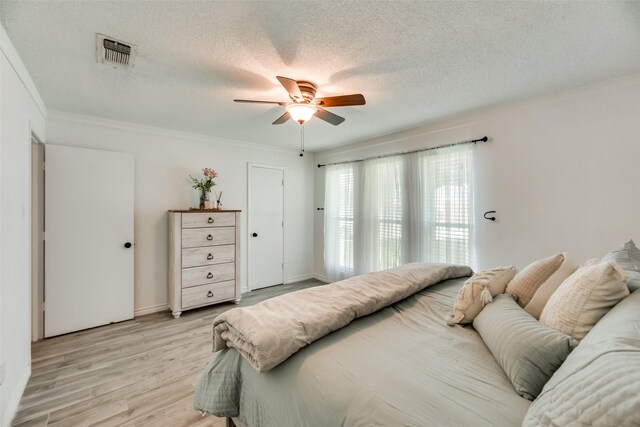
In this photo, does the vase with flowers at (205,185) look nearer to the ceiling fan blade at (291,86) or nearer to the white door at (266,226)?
the white door at (266,226)

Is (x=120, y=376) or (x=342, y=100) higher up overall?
(x=342, y=100)

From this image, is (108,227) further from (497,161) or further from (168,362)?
(497,161)

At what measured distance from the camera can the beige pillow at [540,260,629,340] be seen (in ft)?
3.28

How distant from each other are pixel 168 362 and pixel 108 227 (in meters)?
Result: 1.81

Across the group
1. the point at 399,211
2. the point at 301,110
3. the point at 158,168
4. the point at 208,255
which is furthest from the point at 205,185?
the point at 399,211

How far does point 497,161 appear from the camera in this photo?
288 centimetres

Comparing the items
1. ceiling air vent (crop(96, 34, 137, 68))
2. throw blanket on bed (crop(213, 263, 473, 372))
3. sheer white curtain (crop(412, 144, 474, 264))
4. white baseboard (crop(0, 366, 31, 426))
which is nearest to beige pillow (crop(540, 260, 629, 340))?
throw blanket on bed (crop(213, 263, 473, 372))

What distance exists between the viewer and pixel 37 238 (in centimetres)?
282

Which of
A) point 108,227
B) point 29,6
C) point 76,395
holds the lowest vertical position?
point 76,395

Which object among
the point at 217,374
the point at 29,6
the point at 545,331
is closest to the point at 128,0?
the point at 29,6

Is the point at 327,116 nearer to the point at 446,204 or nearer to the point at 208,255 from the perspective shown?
the point at 446,204

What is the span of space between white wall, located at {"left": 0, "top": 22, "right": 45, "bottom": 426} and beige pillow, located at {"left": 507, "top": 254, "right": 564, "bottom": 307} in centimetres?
291

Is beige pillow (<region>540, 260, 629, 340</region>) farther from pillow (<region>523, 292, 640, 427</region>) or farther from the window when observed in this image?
the window

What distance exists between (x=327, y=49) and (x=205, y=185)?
2603 mm
